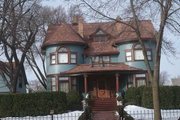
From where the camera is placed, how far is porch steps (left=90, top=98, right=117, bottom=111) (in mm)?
27391

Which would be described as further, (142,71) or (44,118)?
(142,71)

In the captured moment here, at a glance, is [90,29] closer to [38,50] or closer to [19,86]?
[38,50]

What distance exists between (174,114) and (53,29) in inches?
666

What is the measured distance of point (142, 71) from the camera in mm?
29781

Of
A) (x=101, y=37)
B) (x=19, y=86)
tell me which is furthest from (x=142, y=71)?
(x=19, y=86)

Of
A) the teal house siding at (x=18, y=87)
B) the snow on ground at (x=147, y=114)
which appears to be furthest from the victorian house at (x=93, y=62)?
the teal house siding at (x=18, y=87)

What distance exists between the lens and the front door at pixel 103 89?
30562 mm

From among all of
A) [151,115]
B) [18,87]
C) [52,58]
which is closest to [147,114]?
[151,115]

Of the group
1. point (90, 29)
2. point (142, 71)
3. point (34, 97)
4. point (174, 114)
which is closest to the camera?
point (174, 114)

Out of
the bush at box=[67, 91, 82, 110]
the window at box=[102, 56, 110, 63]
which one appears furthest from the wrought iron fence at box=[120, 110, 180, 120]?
the window at box=[102, 56, 110, 63]

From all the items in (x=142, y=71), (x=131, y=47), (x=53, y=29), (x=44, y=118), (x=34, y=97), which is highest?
(x=53, y=29)

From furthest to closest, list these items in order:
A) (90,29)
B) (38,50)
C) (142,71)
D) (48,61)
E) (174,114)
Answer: (38,50), (90,29), (48,61), (142,71), (174,114)

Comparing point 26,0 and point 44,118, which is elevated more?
point 26,0

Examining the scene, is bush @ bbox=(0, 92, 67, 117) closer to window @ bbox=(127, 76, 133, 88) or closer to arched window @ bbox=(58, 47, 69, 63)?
arched window @ bbox=(58, 47, 69, 63)
